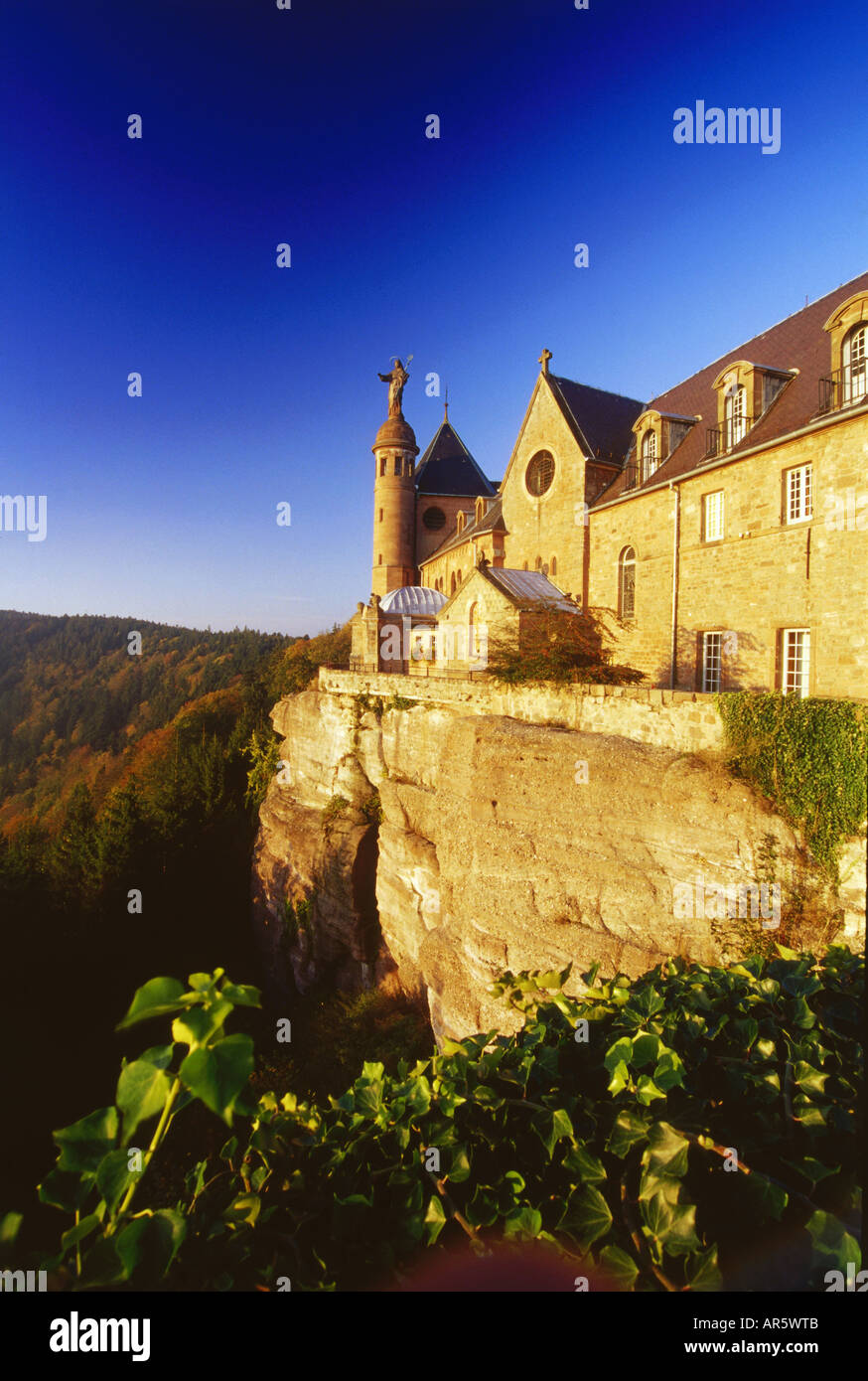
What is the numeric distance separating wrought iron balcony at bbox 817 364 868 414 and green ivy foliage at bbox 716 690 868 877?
7.97 meters

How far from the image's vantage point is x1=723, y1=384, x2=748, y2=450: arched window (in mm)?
14969

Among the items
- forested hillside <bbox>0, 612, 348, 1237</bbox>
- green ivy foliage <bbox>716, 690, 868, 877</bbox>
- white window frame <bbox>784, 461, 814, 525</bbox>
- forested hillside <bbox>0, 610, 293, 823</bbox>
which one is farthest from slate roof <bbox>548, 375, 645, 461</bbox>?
forested hillside <bbox>0, 610, 293, 823</bbox>

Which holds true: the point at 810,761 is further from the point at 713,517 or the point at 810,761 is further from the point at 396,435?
the point at 396,435

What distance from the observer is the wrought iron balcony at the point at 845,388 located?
11836mm

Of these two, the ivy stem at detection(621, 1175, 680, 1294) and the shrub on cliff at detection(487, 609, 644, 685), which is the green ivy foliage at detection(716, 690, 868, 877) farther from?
the ivy stem at detection(621, 1175, 680, 1294)

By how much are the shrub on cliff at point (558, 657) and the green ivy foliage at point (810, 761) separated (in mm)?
3948

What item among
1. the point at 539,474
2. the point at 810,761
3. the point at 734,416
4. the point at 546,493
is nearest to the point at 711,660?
the point at 734,416

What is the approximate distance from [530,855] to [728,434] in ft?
43.3

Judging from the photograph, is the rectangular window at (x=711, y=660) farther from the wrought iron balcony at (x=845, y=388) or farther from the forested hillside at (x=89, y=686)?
the forested hillside at (x=89, y=686)

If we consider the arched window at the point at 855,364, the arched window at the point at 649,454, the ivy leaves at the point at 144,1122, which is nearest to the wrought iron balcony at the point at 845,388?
the arched window at the point at 855,364

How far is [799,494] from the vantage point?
1334 centimetres

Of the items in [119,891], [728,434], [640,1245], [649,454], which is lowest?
[119,891]

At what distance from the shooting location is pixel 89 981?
1850 cm

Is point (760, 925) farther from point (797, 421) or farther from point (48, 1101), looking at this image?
point (48, 1101)
